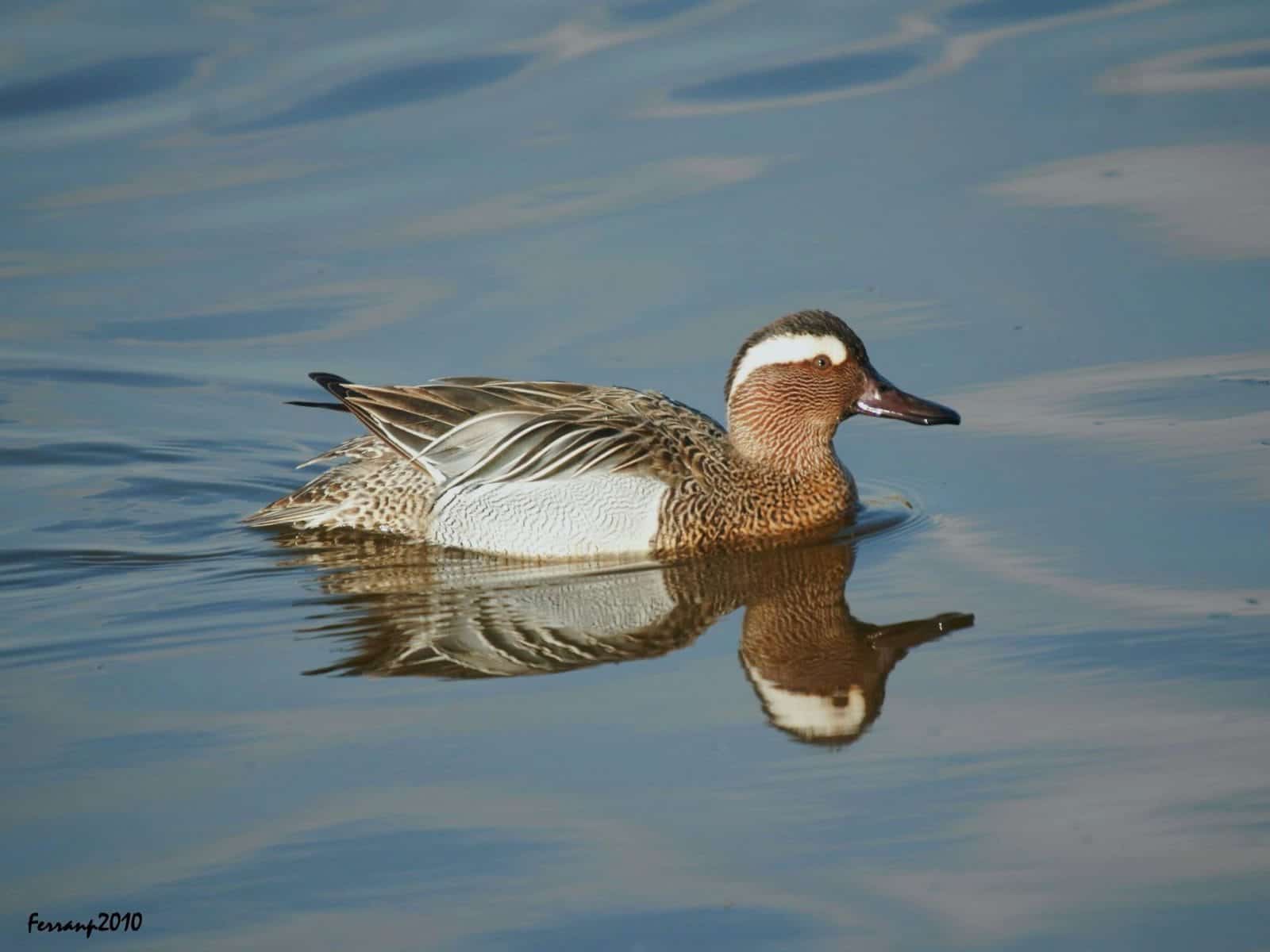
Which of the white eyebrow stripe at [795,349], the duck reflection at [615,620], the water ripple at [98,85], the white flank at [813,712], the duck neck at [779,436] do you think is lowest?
the white flank at [813,712]

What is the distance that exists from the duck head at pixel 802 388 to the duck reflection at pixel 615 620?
72 centimetres

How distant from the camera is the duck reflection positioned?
675cm

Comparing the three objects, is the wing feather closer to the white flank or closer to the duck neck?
the duck neck

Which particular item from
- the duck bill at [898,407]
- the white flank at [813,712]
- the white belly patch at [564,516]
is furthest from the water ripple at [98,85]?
the white flank at [813,712]

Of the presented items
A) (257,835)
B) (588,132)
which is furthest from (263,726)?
(588,132)

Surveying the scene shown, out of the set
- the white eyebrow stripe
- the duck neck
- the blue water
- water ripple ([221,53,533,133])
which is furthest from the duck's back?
water ripple ([221,53,533,133])

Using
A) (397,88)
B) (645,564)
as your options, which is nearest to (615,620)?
(645,564)

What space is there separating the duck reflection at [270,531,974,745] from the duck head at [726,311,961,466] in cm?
72

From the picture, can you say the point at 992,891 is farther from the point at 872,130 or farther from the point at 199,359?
the point at 872,130

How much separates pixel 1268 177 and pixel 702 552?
5.17 metres

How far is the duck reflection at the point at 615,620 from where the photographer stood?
6.75m

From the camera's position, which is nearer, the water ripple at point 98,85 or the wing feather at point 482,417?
the wing feather at point 482,417

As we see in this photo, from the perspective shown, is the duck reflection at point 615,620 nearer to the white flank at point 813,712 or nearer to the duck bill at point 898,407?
the white flank at point 813,712

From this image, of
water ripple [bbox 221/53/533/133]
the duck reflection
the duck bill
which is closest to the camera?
the duck reflection
